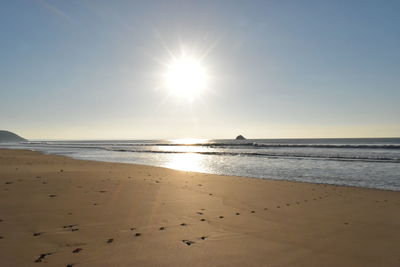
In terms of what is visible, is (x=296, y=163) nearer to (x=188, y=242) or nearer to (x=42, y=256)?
(x=188, y=242)

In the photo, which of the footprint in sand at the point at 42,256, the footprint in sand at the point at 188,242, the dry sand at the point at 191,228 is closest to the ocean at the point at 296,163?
the dry sand at the point at 191,228

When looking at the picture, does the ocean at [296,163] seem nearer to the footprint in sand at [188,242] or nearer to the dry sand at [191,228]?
the dry sand at [191,228]

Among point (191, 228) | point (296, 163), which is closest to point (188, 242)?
point (191, 228)

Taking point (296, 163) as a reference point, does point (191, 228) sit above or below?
below

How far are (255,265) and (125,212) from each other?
4772 mm

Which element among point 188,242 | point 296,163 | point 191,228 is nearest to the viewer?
point 188,242

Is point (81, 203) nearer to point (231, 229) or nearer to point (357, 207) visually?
point (231, 229)

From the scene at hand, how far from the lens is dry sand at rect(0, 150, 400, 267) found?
213 inches

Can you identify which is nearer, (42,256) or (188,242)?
(42,256)

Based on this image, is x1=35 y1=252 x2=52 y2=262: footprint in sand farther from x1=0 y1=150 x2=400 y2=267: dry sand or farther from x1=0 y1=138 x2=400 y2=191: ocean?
x1=0 y1=138 x2=400 y2=191: ocean

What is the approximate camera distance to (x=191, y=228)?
7.31 meters

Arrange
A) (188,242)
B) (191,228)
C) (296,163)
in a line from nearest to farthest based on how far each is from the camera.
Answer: (188,242) → (191,228) → (296,163)

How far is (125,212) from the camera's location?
28.7ft

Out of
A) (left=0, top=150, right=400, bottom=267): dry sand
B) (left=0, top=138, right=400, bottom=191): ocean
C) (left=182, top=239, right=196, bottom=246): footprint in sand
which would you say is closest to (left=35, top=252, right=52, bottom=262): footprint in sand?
(left=0, top=150, right=400, bottom=267): dry sand
